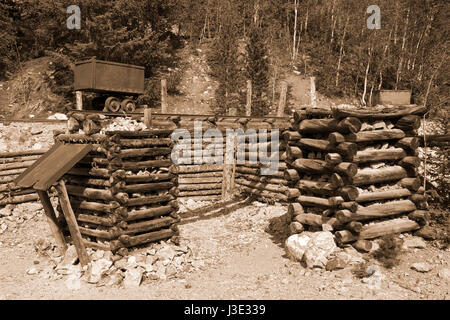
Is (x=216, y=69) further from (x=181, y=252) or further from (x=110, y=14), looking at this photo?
(x=181, y=252)

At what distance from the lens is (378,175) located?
711 cm

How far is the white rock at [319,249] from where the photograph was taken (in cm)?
654

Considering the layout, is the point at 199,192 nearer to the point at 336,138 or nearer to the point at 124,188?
the point at 124,188

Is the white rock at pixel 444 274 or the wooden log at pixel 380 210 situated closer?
the white rock at pixel 444 274

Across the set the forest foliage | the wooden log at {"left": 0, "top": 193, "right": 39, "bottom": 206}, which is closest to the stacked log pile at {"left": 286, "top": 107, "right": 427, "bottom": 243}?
the wooden log at {"left": 0, "top": 193, "right": 39, "bottom": 206}

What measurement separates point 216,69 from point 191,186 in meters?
18.8

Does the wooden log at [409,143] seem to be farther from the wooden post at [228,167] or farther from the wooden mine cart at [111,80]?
the wooden mine cart at [111,80]

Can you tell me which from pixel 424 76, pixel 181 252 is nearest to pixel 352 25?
pixel 424 76

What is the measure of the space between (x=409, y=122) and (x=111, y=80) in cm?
1224

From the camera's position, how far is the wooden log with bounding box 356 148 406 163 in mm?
6936

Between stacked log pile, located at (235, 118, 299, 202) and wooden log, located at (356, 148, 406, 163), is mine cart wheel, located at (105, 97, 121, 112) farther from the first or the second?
wooden log, located at (356, 148, 406, 163)

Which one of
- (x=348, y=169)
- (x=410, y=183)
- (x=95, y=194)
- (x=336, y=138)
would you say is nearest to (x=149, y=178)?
(x=95, y=194)

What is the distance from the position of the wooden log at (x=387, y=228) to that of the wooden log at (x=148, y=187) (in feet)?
13.4

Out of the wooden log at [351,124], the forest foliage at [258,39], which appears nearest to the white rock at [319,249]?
the wooden log at [351,124]
